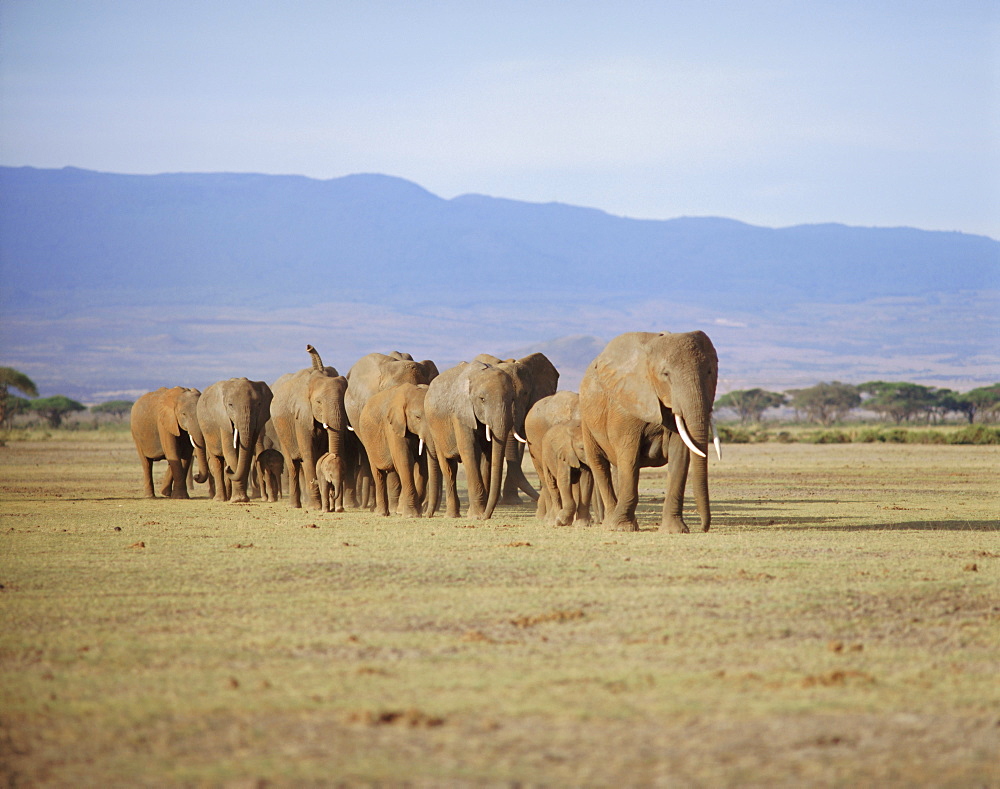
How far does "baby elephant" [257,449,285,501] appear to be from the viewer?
28.5m

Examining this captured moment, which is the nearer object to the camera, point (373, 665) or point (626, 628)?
point (373, 665)

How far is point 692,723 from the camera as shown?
7176 millimetres

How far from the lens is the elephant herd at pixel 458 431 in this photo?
16984 mm

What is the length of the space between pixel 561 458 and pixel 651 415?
2.44 metres

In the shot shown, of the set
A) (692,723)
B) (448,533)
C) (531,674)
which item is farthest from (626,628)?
(448,533)

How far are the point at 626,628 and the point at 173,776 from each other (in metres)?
4.34

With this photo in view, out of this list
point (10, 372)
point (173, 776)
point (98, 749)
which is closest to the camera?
point (173, 776)

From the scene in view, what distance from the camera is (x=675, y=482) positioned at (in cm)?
1692

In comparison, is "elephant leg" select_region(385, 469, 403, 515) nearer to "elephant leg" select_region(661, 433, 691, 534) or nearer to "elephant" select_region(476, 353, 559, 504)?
"elephant" select_region(476, 353, 559, 504)

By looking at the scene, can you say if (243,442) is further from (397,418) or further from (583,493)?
(583,493)

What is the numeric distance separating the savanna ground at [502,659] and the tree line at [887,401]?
9227 cm

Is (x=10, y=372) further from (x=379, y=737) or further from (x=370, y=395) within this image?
(x=379, y=737)

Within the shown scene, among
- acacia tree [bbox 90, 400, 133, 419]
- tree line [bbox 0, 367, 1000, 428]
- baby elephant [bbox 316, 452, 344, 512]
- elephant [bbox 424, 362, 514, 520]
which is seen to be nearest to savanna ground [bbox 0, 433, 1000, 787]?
elephant [bbox 424, 362, 514, 520]

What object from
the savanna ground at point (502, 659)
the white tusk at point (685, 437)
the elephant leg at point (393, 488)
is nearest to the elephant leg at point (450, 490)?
the elephant leg at point (393, 488)
